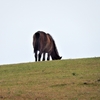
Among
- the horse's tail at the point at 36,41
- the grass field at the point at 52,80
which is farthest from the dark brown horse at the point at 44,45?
the grass field at the point at 52,80

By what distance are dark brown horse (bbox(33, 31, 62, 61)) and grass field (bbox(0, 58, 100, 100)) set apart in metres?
6.73

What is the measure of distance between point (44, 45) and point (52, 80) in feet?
44.8

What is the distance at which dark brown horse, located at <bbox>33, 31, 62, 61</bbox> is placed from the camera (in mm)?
33250

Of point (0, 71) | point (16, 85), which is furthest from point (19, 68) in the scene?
point (16, 85)

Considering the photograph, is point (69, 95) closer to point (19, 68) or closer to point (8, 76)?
point (8, 76)

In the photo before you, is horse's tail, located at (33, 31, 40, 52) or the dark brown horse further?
the dark brown horse

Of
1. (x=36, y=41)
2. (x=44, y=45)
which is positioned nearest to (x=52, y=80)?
(x=36, y=41)

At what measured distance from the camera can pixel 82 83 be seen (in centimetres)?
2005

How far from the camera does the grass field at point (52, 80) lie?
18.0 meters

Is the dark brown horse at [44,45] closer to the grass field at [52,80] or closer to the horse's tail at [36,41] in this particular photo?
the horse's tail at [36,41]

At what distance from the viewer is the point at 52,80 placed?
69.0 ft

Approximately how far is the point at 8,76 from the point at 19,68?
91.1 inches

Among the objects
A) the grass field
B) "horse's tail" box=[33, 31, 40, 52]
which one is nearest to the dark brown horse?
"horse's tail" box=[33, 31, 40, 52]

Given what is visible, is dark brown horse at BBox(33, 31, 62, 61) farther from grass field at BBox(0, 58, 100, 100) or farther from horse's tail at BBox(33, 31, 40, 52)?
grass field at BBox(0, 58, 100, 100)
